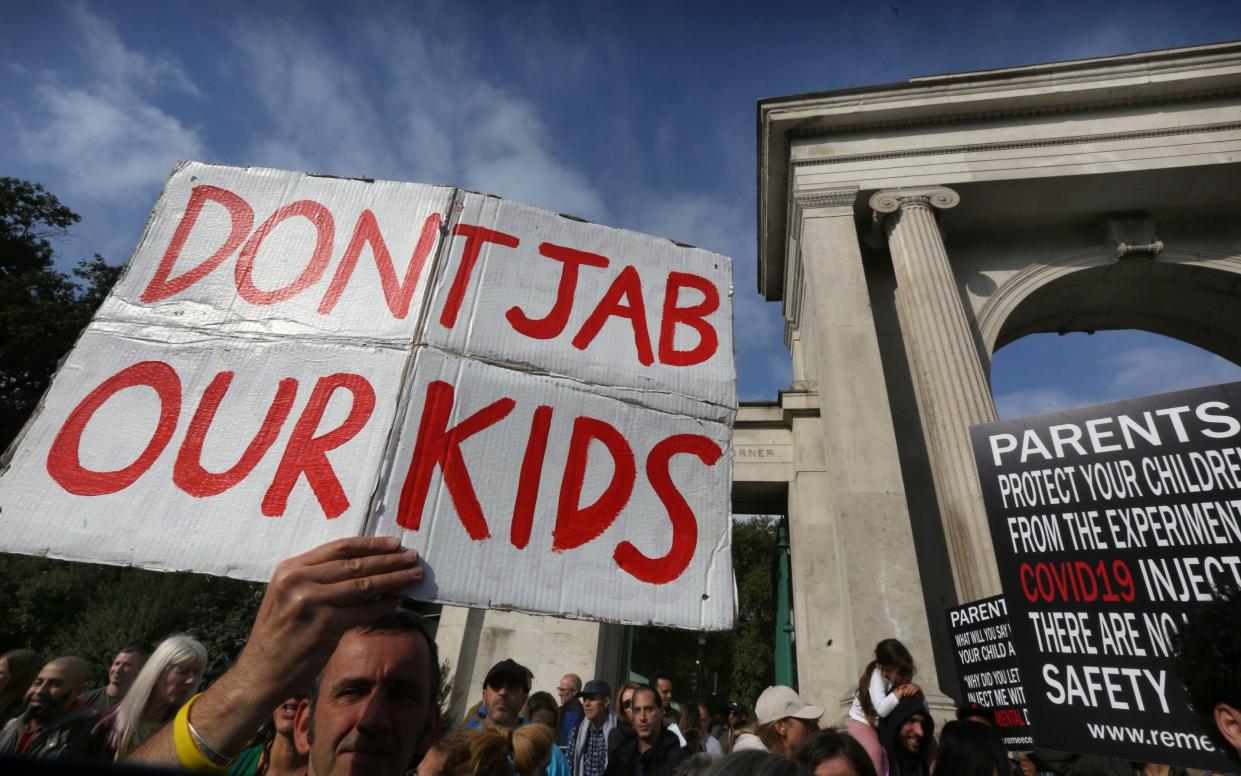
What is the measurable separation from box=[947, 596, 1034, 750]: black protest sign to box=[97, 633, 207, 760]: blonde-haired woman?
5036 millimetres

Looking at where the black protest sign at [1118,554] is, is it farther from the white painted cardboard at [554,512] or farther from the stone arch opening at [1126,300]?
the stone arch opening at [1126,300]

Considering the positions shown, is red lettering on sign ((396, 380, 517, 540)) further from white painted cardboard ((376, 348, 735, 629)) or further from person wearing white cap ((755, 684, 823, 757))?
person wearing white cap ((755, 684, 823, 757))

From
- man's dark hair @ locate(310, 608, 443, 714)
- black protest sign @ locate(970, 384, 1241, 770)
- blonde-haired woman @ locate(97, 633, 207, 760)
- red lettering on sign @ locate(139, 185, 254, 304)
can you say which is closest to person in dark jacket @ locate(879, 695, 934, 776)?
black protest sign @ locate(970, 384, 1241, 770)

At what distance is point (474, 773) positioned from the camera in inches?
95.3

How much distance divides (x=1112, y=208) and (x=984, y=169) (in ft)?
8.92

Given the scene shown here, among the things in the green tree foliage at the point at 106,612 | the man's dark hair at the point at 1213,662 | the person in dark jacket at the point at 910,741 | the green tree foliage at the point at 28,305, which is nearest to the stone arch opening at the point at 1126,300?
the person in dark jacket at the point at 910,741

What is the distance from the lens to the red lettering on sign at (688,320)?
7.59ft

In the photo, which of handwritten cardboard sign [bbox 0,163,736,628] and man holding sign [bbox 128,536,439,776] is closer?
man holding sign [bbox 128,536,439,776]

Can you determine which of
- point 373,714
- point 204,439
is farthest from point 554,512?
point 204,439

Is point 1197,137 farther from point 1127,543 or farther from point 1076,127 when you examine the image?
point 1127,543

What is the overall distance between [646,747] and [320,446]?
13.5 ft

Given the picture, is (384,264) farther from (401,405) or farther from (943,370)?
(943,370)

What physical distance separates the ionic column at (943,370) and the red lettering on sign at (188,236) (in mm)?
8258

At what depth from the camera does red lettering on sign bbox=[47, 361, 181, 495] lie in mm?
1724
